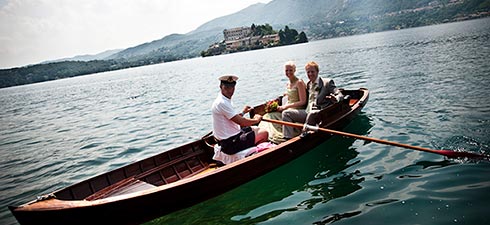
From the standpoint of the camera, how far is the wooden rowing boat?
204 inches

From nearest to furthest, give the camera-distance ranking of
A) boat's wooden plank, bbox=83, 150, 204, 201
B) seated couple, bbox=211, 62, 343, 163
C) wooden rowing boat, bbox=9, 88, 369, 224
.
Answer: wooden rowing boat, bbox=9, 88, 369, 224 → boat's wooden plank, bbox=83, 150, 204, 201 → seated couple, bbox=211, 62, 343, 163

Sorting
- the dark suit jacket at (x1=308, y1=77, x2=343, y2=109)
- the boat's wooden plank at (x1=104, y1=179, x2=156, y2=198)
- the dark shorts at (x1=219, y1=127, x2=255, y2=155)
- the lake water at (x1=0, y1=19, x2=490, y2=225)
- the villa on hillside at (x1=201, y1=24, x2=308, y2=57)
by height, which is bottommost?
the lake water at (x1=0, y1=19, x2=490, y2=225)

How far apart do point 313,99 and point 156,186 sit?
4.82m

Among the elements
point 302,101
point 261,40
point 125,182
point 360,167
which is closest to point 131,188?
point 125,182

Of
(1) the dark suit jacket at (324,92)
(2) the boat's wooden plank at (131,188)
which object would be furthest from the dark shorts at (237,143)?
(1) the dark suit jacket at (324,92)

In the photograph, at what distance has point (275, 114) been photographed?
893 cm

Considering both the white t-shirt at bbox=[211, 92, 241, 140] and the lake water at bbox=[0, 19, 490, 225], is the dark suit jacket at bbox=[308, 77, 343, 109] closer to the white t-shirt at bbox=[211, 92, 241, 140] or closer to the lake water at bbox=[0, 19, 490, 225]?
the lake water at bbox=[0, 19, 490, 225]

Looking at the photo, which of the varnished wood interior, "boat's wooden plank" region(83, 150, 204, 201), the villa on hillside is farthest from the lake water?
the villa on hillside

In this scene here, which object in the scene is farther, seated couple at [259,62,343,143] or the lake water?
seated couple at [259,62,343,143]

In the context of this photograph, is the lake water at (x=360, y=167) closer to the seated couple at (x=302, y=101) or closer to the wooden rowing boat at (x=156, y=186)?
the wooden rowing boat at (x=156, y=186)

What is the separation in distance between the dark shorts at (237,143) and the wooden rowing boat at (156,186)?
0.47 metres

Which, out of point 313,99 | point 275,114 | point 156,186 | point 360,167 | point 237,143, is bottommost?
point 360,167

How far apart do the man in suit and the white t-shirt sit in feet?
5.79

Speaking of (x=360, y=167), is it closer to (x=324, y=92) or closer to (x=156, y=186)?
(x=324, y=92)
